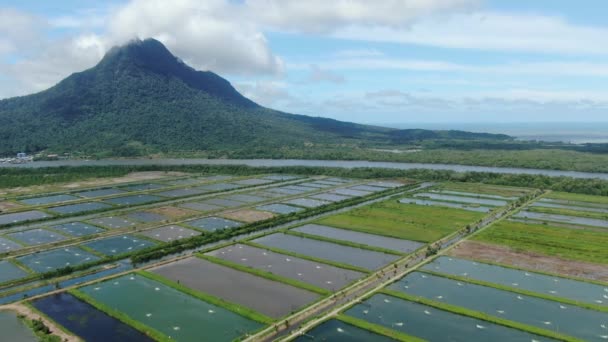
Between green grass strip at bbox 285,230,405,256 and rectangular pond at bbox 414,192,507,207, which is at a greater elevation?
rectangular pond at bbox 414,192,507,207

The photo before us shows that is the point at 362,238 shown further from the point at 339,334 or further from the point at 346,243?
the point at 339,334

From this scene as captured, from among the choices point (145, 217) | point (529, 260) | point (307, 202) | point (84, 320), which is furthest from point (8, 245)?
point (529, 260)

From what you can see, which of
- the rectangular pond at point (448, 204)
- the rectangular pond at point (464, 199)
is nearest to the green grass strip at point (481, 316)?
the rectangular pond at point (448, 204)

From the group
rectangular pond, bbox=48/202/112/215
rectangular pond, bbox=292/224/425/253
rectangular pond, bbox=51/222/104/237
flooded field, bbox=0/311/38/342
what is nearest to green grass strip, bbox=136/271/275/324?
Result: flooded field, bbox=0/311/38/342

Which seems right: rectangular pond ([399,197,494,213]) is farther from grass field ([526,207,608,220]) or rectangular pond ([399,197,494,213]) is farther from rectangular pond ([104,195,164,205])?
rectangular pond ([104,195,164,205])

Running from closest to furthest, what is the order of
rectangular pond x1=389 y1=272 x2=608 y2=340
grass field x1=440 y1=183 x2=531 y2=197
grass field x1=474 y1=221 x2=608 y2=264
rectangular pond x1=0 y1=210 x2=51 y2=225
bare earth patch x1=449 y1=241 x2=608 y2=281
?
rectangular pond x1=389 y1=272 x2=608 y2=340 → bare earth patch x1=449 y1=241 x2=608 y2=281 → grass field x1=474 y1=221 x2=608 y2=264 → rectangular pond x1=0 y1=210 x2=51 y2=225 → grass field x1=440 y1=183 x2=531 y2=197
